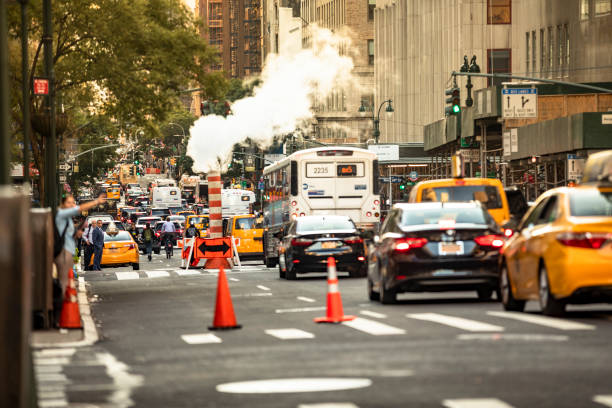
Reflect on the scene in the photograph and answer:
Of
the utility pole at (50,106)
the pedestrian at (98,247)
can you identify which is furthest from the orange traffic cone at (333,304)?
the pedestrian at (98,247)

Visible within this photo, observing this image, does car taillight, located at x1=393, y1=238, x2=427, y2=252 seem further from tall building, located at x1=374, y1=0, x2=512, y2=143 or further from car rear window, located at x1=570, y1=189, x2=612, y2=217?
tall building, located at x1=374, y1=0, x2=512, y2=143

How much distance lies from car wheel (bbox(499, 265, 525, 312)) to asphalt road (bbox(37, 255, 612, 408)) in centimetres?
28

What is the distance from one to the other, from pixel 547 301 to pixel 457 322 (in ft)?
3.61

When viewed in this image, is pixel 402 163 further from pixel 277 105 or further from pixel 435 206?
pixel 435 206

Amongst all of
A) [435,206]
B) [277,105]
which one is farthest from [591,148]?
[435,206]

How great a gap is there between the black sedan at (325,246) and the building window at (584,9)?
40.7m

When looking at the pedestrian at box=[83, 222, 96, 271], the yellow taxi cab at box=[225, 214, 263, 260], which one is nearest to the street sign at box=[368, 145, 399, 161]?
the yellow taxi cab at box=[225, 214, 263, 260]

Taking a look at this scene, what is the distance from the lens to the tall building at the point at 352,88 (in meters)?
135

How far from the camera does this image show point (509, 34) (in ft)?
290

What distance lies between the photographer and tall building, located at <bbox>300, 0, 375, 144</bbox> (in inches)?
5325

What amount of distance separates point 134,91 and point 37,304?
636 inches

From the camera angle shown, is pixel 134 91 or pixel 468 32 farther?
pixel 468 32

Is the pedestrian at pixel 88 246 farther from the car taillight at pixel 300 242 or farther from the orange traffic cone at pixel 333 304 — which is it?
the orange traffic cone at pixel 333 304

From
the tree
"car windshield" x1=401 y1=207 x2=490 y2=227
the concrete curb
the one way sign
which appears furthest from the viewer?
the one way sign
